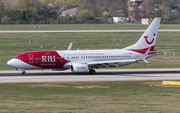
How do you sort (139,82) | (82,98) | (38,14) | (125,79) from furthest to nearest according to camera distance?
(38,14), (125,79), (139,82), (82,98)

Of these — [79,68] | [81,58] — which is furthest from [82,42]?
[79,68]

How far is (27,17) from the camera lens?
179000mm

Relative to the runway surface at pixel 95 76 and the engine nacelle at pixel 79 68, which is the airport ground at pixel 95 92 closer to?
the runway surface at pixel 95 76

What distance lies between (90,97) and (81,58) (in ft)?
61.5

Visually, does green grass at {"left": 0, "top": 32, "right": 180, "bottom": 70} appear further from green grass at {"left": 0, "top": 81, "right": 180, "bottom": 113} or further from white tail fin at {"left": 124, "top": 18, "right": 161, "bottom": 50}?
green grass at {"left": 0, "top": 81, "right": 180, "bottom": 113}

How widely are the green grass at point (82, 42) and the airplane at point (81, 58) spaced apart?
9348 millimetres

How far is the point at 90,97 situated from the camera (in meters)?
30.8

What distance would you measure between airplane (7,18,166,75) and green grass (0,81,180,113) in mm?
8149

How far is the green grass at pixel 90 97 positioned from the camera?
83.9 feet

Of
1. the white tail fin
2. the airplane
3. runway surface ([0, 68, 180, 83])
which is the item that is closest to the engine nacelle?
the airplane

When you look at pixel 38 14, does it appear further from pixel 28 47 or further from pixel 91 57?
pixel 91 57

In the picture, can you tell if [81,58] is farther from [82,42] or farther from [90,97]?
[82,42]

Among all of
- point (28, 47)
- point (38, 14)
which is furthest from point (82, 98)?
point (38, 14)

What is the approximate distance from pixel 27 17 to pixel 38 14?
774 inches
